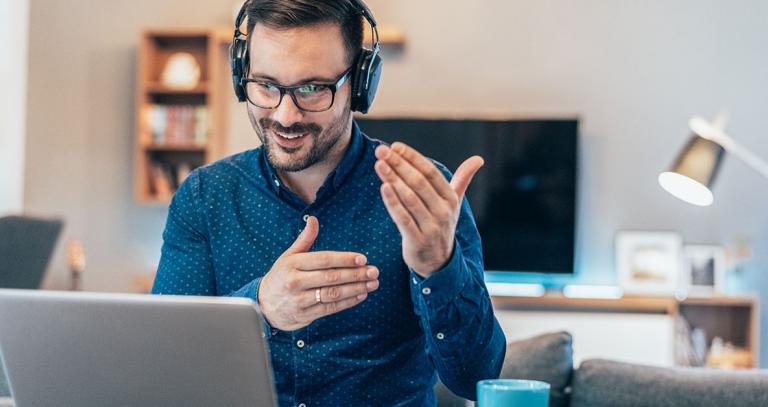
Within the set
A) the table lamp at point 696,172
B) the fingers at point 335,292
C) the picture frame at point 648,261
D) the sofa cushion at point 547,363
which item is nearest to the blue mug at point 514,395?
the fingers at point 335,292

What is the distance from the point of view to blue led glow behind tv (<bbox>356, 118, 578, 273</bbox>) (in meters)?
4.57

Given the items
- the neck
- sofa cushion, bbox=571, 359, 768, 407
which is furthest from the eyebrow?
sofa cushion, bbox=571, 359, 768, 407

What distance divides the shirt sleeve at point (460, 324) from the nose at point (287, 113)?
12.3 inches

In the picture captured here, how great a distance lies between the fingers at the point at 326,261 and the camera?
1.22m

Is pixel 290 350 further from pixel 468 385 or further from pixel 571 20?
pixel 571 20

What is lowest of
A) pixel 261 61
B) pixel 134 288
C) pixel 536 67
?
pixel 134 288

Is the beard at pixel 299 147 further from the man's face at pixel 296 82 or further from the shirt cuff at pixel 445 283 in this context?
the shirt cuff at pixel 445 283

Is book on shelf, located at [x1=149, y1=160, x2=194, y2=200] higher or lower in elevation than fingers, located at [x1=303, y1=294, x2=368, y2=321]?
higher

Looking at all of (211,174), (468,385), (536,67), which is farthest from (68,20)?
(468,385)

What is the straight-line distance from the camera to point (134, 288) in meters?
4.97

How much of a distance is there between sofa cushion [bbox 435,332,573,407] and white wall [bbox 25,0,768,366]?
2788 millimetres

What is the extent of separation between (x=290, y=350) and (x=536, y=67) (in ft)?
11.2

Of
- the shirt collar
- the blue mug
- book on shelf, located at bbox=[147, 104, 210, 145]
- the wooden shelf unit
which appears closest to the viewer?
the blue mug

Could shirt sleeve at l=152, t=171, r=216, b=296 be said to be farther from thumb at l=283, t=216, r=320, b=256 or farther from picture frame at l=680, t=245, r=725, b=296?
picture frame at l=680, t=245, r=725, b=296
